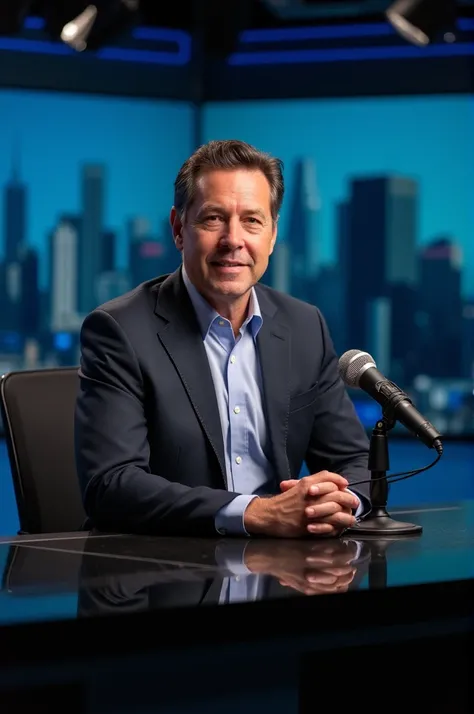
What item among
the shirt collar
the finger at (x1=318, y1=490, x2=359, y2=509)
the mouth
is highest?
the mouth

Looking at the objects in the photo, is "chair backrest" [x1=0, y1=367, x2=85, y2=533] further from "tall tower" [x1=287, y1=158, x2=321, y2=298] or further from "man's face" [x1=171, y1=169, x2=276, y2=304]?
"tall tower" [x1=287, y1=158, x2=321, y2=298]

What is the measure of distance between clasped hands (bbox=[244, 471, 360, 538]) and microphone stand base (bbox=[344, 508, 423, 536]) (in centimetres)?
9

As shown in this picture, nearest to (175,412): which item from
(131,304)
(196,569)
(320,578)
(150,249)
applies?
(131,304)

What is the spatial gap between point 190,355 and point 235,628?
36.7 inches

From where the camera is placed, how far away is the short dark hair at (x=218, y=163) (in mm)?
2383

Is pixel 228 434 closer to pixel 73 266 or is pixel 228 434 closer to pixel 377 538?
pixel 377 538

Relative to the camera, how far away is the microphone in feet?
6.62

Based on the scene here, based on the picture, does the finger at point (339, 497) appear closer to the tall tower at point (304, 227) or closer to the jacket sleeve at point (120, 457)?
the jacket sleeve at point (120, 457)

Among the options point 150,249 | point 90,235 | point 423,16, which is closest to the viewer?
point 423,16

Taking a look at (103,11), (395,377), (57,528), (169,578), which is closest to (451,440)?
(395,377)

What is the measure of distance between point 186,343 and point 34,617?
41.2 inches

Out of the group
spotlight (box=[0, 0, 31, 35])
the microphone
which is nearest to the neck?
the microphone

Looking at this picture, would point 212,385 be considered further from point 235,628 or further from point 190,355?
point 235,628

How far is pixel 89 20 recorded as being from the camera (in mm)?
4961
